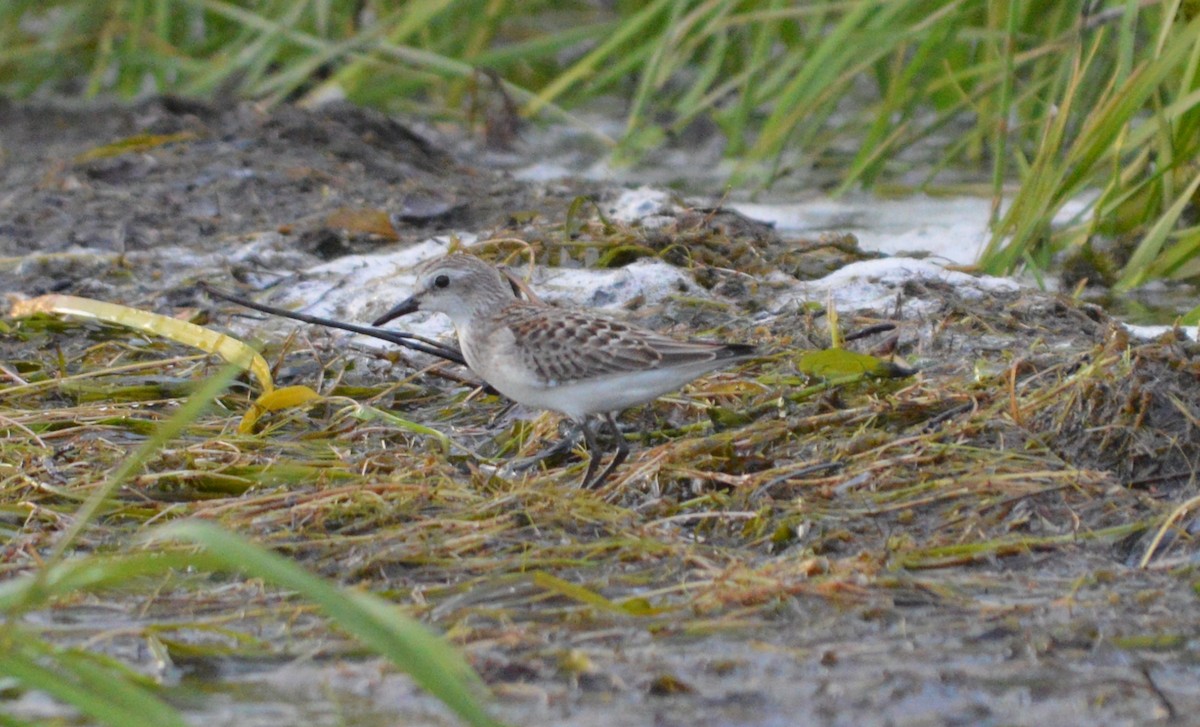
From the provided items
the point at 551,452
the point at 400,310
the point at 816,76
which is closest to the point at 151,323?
the point at 400,310

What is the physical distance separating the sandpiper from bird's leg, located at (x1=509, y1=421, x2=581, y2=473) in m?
0.09

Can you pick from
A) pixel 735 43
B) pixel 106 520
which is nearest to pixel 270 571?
pixel 106 520

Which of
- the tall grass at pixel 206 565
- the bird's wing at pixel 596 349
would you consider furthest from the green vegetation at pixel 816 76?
the tall grass at pixel 206 565

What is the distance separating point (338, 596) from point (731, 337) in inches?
118

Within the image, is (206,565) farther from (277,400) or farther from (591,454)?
(277,400)

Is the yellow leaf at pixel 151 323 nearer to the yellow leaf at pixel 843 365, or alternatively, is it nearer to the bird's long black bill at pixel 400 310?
the bird's long black bill at pixel 400 310

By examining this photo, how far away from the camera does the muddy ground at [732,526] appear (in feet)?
10.2

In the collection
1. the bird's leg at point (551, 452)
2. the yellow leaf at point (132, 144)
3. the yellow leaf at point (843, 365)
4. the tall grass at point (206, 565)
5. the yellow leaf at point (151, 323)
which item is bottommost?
the yellow leaf at point (132, 144)

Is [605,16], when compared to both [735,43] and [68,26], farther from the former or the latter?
[68,26]

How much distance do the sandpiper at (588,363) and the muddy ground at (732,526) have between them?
18 centimetres

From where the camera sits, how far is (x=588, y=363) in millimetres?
4289

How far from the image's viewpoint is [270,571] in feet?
7.70

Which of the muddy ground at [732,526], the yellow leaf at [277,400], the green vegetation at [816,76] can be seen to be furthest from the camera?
the green vegetation at [816,76]

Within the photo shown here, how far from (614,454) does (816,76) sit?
8.92ft
